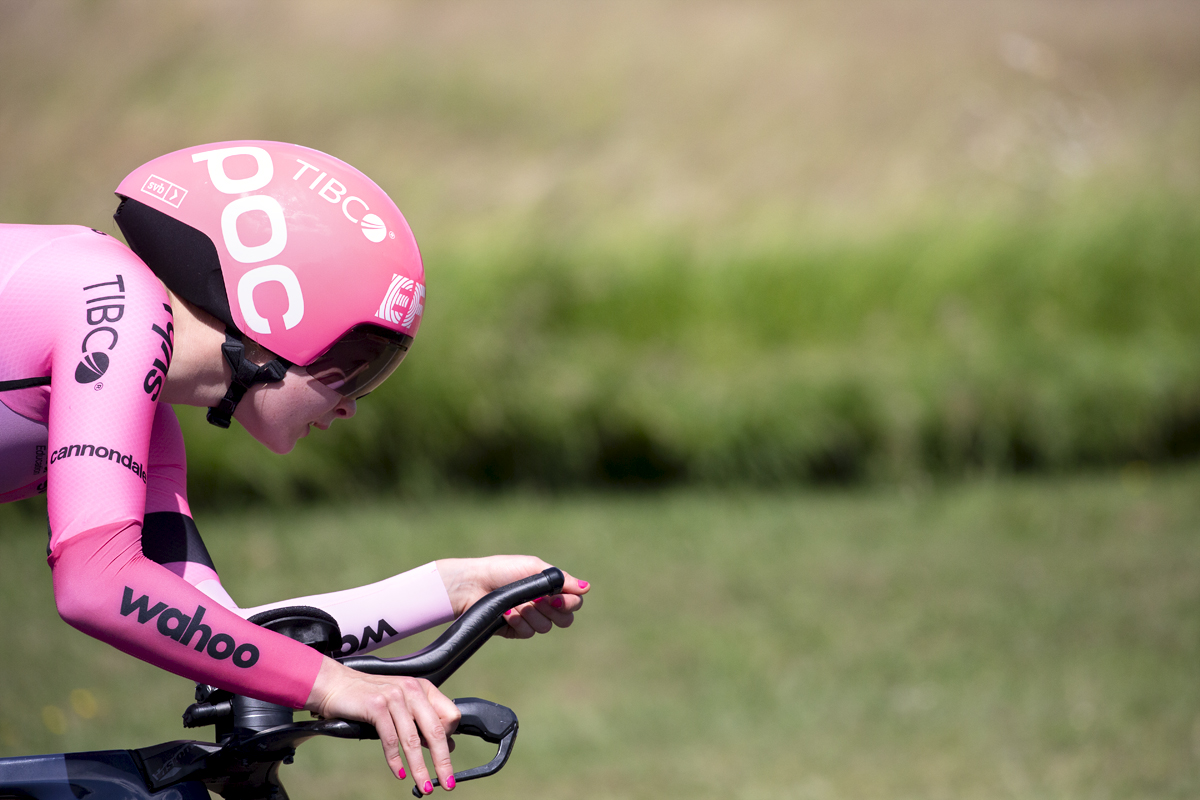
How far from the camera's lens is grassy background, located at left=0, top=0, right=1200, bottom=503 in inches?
319

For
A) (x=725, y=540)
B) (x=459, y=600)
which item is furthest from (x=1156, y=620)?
(x=459, y=600)

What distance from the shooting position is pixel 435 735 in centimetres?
140

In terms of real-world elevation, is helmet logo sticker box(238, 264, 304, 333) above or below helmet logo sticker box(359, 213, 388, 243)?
below

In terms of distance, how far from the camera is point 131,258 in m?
1.64

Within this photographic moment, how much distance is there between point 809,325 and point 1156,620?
3.43 m

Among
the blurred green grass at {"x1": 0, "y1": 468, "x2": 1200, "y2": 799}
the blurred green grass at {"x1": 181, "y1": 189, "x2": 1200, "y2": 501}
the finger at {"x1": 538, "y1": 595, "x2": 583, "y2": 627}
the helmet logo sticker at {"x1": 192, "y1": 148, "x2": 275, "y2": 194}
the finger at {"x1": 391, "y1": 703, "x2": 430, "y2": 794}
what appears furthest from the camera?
the blurred green grass at {"x1": 181, "y1": 189, "x2": 1200, "y2": 501}

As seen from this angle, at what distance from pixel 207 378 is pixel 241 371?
0.19ft

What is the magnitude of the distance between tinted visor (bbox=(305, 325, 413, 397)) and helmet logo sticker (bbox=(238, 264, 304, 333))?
0.08 m

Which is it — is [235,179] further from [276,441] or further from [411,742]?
[411,742]

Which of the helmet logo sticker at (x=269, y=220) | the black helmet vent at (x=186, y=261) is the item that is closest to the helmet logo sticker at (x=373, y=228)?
the helmet logo sticker at (x=269, y=220)

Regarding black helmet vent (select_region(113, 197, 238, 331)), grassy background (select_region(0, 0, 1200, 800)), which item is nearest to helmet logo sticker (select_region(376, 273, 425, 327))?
black helmet vent (select_region(113, 197, 238, 331))

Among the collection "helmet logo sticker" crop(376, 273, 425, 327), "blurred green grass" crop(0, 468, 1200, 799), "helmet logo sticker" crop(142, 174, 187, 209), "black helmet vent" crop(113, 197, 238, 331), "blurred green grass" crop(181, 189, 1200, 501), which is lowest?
"blurred green grass" crop(0, 468, 1200, 799)

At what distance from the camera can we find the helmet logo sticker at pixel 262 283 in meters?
1.68

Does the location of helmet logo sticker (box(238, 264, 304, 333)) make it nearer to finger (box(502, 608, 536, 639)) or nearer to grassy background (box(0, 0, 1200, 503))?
finger (box(502, 608, 536, 639))
